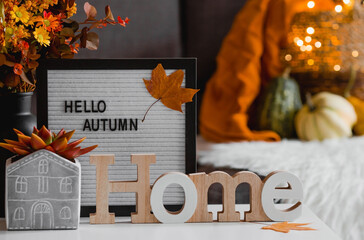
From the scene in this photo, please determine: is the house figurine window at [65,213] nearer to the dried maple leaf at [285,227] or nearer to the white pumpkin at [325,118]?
the dried maple leaf at [285,227]

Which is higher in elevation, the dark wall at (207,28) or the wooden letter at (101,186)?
the dark wall at (207,28)

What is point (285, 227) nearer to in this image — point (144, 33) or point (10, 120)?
point (10, 120)

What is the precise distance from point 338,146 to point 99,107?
33.4 inches

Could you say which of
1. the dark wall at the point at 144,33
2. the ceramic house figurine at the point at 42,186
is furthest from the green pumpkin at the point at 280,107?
the ceramic house figurine at the point at 42,186

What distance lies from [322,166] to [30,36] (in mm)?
714

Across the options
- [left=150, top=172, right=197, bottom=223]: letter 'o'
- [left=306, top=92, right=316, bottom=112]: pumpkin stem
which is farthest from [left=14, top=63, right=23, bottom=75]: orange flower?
[left=306, top=92, right=316, bottom=112]: pumpkin stem

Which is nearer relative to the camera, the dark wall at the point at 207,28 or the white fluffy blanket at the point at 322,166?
the white fluffy blanket at the point at 322,166

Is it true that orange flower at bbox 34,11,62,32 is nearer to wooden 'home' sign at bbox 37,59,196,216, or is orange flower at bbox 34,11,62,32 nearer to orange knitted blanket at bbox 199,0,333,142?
wooden 'home' sign at bbox 37,59,196,216

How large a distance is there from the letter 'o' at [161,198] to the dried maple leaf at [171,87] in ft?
0.32

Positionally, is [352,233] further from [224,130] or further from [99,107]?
[224,130]

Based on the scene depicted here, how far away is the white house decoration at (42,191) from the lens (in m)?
0.57

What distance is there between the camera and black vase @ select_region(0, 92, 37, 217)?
25.6 inches

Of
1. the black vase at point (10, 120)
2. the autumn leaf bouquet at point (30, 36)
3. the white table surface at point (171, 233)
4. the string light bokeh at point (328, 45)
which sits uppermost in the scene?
the string light bokeh at point (328, 45)

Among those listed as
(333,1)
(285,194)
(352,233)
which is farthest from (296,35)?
(285,194)
